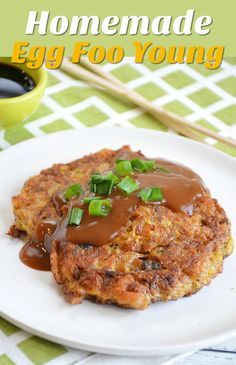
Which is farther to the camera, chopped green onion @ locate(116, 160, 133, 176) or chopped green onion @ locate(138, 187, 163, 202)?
chopped green onion @ locate(116, 160, 133, 176)

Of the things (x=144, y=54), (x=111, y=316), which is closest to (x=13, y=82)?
(x=144, y=54)

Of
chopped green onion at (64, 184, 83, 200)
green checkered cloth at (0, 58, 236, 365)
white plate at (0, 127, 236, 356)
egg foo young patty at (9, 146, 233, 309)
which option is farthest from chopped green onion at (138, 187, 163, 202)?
green checkered cloth at (0, 58, 236, 365)

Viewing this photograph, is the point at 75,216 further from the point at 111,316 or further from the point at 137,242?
the point at 111,316

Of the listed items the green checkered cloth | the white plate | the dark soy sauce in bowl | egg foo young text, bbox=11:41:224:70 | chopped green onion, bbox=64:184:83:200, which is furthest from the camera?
egg foo young text, bbox=11:41:224:70

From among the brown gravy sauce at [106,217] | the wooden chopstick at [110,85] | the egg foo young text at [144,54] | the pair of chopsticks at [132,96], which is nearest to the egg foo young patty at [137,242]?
the brown gravy sauce at [106,217]

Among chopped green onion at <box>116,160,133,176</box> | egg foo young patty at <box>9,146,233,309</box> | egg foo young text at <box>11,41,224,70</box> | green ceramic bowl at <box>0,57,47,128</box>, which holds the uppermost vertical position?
egg foo young text at <box>11,41,224,70</box>

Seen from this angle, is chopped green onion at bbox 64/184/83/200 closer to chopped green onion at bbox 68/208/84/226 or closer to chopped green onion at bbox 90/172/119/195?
chopped green onion at bbox 90/172/119/195

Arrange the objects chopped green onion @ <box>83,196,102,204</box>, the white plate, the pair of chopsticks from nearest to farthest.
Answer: the white plate, chopped green onion @ <box>83,196,102,204</box>, the pair of chopsticks

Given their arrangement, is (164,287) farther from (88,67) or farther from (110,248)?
(88,67)
